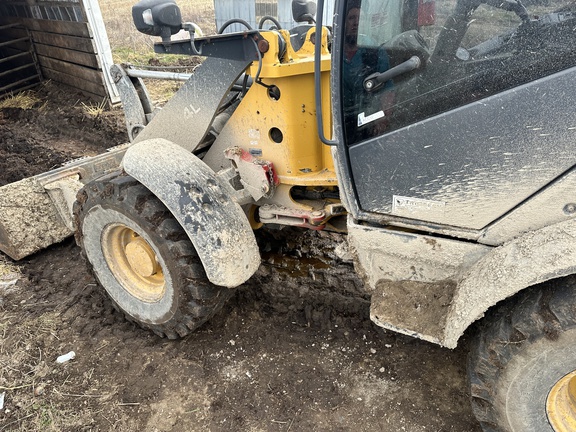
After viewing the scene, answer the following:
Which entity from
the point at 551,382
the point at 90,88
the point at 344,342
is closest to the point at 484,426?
the point at 551,382

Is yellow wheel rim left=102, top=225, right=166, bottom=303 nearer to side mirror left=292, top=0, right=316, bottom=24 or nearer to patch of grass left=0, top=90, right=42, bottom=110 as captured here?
side mirror left=292, top=0, right=316, bottom=24

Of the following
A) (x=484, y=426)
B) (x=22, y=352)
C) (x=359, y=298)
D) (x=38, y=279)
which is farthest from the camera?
(x=38, y=279)

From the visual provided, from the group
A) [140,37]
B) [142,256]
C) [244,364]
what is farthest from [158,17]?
[140,37]

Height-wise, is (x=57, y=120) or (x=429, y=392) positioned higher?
(x=429, y=392)

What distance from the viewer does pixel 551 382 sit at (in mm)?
1792

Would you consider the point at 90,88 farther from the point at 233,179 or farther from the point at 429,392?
the point at 429,392

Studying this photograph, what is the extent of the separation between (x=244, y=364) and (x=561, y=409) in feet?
5.41

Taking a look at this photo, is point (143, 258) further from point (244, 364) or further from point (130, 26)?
point (130, 26)

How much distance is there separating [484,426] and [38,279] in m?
3.25

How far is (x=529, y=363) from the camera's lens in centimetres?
180

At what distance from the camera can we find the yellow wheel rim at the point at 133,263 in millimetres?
2883

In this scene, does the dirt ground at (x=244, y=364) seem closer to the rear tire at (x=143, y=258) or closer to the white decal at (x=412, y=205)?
the rear tire at (x=143, y=258)

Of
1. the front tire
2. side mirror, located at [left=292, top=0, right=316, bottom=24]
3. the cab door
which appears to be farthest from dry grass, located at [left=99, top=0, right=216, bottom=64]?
the front tire

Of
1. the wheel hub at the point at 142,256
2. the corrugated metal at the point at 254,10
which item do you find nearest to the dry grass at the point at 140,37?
the corrugated metal at the point at 254,10
